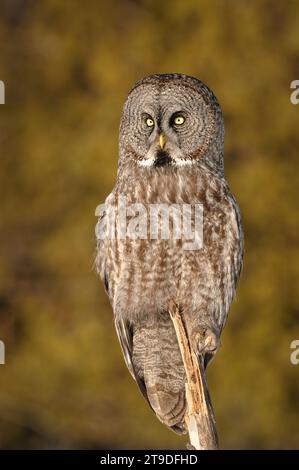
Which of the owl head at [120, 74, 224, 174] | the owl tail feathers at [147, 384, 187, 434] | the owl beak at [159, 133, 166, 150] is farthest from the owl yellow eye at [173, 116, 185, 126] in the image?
the owl tail feathers at [147, 384, 187, 434]

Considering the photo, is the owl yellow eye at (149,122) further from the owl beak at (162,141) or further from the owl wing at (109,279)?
the owl wing at (109,279)

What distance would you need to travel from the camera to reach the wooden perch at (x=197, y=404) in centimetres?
401

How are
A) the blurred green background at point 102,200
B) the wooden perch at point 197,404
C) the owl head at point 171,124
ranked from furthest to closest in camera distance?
the blurred green background at point 102,200
the owl head at point 171,124
the wooden perch at point 197,404

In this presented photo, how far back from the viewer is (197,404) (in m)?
4.09

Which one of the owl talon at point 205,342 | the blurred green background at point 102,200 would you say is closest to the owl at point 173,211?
the owl talon at point 205,342

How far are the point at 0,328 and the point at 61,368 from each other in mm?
771

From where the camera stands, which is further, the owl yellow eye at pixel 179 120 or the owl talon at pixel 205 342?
the owl yellow eye at pixel 179 120

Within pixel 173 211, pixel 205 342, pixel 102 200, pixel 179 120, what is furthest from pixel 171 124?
pixel 102 200

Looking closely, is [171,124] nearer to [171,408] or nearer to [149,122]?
[149,122]

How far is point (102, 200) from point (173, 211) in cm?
539

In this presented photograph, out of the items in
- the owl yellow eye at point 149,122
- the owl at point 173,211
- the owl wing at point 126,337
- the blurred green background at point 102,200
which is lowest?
the owl wing at point 126,337

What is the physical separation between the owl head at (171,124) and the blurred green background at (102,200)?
15.7 feet

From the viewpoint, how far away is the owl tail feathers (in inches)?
180
